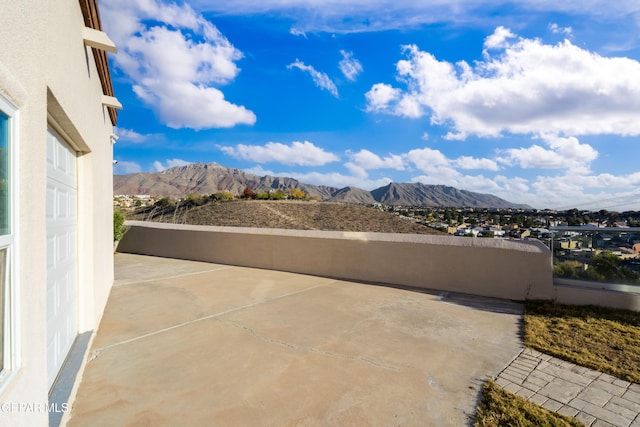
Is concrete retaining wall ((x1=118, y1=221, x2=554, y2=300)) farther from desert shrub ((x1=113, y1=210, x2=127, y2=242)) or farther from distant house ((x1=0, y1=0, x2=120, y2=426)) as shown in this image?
distant house ((x1=0, y1=0, x2=120, y2=426))

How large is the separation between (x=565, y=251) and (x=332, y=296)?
3918 mm

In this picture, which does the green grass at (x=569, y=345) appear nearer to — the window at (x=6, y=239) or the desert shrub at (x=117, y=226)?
the window at (x=6, y=239)

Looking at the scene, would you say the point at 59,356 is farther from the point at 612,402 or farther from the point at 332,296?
the point at 612,402

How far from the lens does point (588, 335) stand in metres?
4.27

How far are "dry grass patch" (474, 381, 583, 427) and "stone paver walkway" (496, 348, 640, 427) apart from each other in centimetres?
11

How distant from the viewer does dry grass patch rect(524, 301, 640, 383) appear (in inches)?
138

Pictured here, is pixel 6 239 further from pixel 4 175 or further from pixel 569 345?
pixel 569 345

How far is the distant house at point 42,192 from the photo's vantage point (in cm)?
153

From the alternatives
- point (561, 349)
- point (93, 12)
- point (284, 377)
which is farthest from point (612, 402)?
point (93, 12)

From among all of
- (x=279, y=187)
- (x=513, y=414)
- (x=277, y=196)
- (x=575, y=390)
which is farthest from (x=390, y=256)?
(x=279, y=187)

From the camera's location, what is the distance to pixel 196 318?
5.07 meters

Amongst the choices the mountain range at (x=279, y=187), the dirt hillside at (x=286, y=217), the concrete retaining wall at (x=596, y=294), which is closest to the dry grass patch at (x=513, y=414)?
the concrete retaining wall at (x=596, y=294)

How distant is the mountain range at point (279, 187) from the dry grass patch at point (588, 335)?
305 feet

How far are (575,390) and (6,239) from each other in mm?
4000
